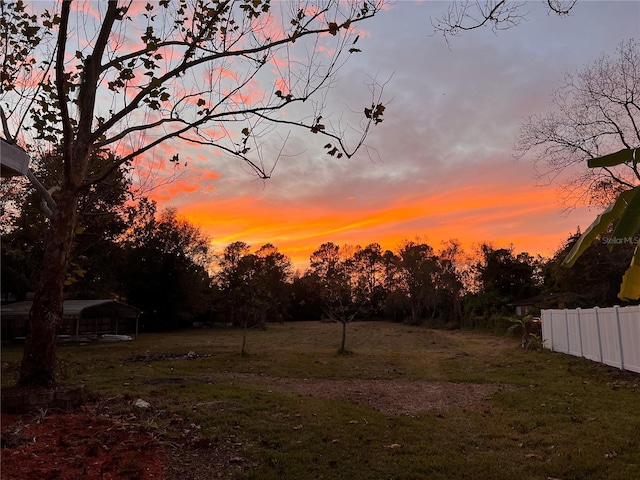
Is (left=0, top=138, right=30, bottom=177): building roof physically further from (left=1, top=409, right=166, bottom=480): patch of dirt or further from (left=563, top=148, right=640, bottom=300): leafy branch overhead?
(left=563, top=148, right=640, bottom=300): leafy branch overhead

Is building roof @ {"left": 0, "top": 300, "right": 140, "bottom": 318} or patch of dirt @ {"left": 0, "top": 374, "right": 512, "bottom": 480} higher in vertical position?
building roof @ {"left": 0, "top": 300, "right": 140, "bottom": 318}

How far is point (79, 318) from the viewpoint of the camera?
3028 centimetres

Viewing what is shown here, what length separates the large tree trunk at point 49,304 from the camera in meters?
7.34

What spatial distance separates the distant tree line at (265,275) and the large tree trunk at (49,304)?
58 cm

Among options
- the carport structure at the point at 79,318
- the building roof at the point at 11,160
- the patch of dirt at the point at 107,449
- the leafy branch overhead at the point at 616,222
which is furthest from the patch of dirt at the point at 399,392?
the carport structure at the point at 79,318

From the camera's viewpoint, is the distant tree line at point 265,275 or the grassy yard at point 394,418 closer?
the grassy yard at point 394,418

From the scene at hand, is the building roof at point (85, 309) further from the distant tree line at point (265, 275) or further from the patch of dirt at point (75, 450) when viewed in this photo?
the patch of dirt at point (75, 450)

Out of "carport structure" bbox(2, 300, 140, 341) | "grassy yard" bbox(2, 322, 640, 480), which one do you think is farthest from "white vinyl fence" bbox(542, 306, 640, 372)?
"carport structure" bbox(2, 300, 140, 341)

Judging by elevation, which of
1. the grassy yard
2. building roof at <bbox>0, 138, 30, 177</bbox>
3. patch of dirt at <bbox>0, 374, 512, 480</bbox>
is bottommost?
the grassy yard

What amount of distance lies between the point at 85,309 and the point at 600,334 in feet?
93.2

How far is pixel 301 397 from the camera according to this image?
9.71m

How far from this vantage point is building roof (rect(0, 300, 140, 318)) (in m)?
29.0

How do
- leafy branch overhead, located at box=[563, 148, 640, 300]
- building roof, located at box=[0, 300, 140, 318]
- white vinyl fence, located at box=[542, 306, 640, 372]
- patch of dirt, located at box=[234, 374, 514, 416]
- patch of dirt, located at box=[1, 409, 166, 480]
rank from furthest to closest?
building roof, located at box=[0, 300, 140, 318]
white vinyl fence, located at box=[542, 306, 640, 372]
patch of dirt, located at box=[234, 374, 514, 416]
patch of dirt, located at box=[1, 409, 166, 480]
leafy branch overhead, located at box=[563, 148, 640, 300]

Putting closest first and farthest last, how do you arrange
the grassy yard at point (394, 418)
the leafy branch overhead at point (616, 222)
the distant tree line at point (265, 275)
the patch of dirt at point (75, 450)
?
the leafy branch overhead at point (616, 222) → the patch of dirt at point (75, 450) → the grassy yard at point (394, 418) → the distant tree line at point (265, 275)
